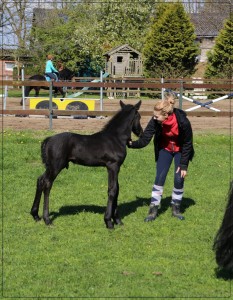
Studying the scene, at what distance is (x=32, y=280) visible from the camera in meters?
5.74

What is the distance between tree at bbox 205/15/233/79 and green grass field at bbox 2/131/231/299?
87.0ft

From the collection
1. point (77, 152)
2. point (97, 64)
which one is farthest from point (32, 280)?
point (97, 64)

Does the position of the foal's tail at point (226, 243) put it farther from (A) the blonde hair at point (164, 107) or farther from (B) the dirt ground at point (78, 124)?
(B) the dirt ground at point (78, 124)

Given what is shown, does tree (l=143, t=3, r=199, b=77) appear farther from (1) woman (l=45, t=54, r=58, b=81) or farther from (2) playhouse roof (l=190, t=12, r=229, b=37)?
(2) playhouse roof (l=190, t=12, r=229, b=37)

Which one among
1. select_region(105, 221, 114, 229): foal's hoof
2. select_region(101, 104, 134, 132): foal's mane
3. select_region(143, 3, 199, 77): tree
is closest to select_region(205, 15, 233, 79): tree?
select_region(143, 3, 199, 77): tree

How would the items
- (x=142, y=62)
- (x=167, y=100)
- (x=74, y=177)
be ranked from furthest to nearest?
(x=142, y=62)
(x=74, y=177)
(x=167, y=100)

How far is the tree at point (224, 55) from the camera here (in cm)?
3728

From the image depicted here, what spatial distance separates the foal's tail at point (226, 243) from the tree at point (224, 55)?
3245 cm

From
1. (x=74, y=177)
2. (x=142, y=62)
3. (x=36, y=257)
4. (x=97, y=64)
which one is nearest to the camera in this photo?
(x=36, y=257)

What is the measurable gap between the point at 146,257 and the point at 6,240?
1.67 meters

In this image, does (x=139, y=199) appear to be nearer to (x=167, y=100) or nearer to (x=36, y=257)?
(x=167, y=100)

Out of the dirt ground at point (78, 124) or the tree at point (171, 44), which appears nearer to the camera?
the dirt ground at point (78, 124)

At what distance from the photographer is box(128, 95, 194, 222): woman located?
773 centimetres

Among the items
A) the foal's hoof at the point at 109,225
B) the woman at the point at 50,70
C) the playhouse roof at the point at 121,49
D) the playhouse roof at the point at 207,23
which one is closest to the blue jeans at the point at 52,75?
the woman at the point at 50,70
